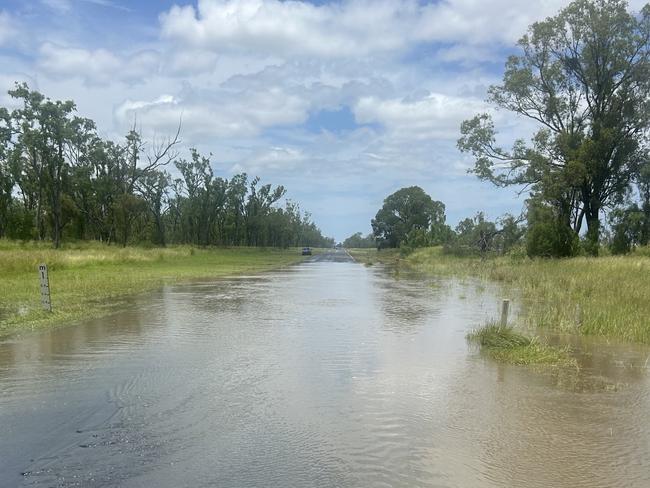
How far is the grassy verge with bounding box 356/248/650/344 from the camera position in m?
12.3

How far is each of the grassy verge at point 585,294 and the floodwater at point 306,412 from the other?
1.56 m

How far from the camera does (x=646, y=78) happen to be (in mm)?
32562

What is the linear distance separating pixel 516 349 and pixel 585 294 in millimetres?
9554

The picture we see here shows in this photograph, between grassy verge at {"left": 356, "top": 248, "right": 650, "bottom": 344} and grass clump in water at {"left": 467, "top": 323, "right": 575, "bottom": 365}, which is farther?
grassy verge at {"left": 356, "top": 248, "right": 650, "bottom": 344}

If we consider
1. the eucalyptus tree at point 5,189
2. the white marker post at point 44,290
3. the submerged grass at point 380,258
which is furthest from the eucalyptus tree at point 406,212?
the white marker post at point 44,290

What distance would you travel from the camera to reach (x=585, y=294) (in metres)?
17.9

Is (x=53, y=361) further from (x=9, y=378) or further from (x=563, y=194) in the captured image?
(x=563, y=194)

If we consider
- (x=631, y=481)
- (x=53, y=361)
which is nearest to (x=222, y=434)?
(x=631, y=481)

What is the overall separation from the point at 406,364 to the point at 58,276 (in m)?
20.0

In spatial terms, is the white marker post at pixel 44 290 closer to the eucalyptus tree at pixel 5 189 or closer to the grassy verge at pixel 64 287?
the grassy verge at pixel 64 287

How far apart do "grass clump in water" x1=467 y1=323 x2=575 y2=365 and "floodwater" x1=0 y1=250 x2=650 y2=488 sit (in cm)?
41

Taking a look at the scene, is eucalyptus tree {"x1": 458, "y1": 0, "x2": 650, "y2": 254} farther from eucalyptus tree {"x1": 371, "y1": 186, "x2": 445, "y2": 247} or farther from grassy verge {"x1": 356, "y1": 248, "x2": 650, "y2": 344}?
eucalyptus tree {"x1": 371, "y1": 186, "x2": 445, "y2": 247}

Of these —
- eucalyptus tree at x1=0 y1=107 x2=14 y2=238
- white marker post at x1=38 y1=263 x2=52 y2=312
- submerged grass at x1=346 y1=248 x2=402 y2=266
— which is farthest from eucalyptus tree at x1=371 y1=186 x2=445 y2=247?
white marker post at x1=38 y1=263 x2=52 y2=312

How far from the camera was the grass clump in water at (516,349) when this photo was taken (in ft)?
30.8
